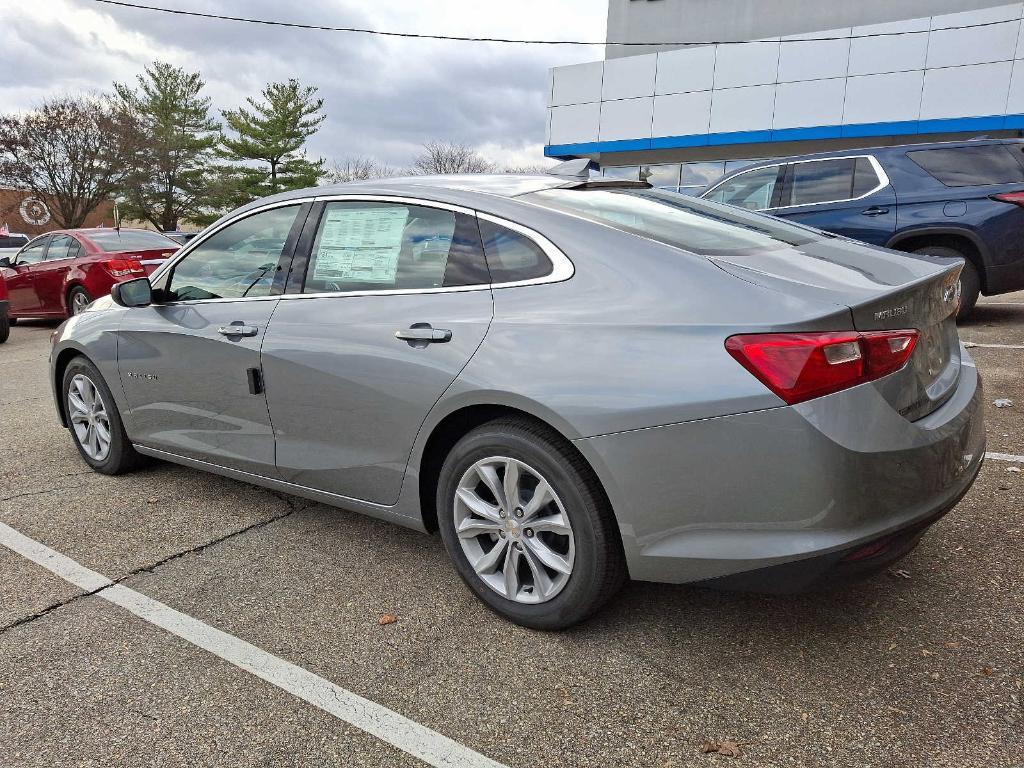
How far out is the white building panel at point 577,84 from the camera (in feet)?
89.4

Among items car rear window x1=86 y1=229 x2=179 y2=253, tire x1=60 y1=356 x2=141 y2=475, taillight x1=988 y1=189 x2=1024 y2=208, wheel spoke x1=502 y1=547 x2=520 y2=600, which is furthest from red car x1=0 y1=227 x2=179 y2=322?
taillight x1=988 y1=189 x2=1024 y2=208

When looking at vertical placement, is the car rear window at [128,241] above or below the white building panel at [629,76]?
below

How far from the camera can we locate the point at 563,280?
249 centimetres

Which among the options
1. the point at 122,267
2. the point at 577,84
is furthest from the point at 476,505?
the point at 577,84

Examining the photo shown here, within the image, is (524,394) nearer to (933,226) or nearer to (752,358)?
(752,358)

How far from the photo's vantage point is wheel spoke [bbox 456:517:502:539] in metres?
2.62

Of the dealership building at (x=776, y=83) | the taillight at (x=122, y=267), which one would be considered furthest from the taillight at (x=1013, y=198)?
the dealership building at (x=776, y=83)

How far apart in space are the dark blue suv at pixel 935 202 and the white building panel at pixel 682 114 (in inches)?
753

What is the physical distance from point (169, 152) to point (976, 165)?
146 ft

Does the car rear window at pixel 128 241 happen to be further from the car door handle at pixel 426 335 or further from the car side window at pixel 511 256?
the car side window at pixel 511 256

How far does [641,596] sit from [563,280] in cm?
123

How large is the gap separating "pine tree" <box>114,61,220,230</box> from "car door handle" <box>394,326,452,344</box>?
41038 mm

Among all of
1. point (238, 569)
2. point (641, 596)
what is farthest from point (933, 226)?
point (238, 569)

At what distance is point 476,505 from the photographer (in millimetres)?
2635
